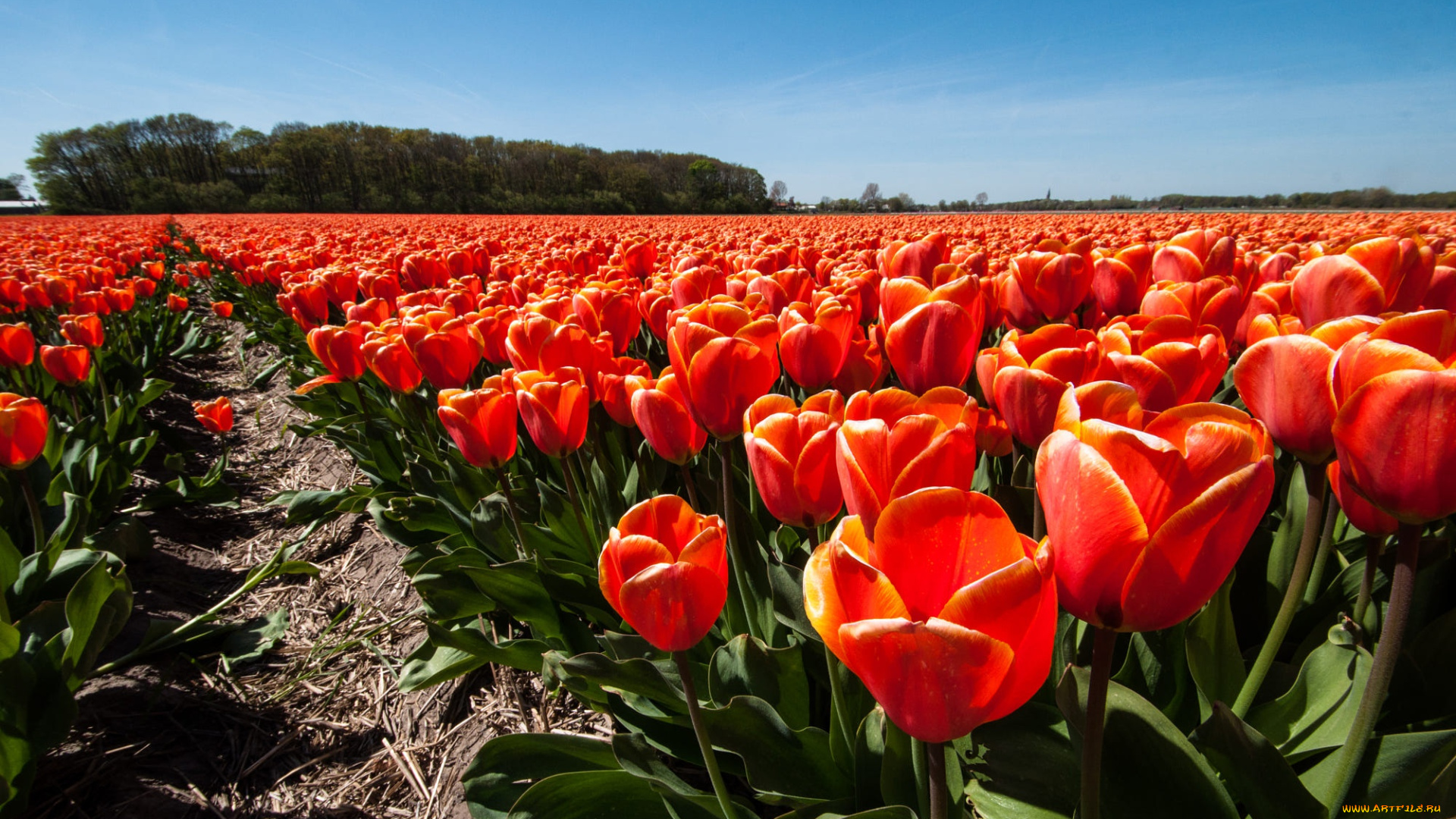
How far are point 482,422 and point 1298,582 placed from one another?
1.60m

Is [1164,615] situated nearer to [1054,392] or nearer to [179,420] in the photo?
[1054,392]

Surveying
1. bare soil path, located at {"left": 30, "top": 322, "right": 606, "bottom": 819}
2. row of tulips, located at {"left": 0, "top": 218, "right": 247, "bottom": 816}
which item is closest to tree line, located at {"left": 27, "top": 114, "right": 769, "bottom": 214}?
row of tulips, located at {"left": 0, "top": 218, "right": 247, "bottom": 816}

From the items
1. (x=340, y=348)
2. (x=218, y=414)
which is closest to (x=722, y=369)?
(x=340, y=348)

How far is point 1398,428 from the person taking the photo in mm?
625

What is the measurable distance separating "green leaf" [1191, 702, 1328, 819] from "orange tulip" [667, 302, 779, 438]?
832 mm

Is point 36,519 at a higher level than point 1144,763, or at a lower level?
lower

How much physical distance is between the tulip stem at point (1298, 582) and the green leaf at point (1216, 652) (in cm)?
3

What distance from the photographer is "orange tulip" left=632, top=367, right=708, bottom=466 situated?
137 centimetres

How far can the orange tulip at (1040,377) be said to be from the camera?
1.01m

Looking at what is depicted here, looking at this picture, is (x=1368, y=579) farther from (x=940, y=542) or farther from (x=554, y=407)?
(x=554, y=407)

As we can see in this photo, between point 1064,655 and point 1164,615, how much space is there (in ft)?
2.02

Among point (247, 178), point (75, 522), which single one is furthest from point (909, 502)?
point (247, 178)

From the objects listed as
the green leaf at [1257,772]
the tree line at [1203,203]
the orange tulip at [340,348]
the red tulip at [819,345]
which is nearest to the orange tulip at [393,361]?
the orange tulip at [340,348]

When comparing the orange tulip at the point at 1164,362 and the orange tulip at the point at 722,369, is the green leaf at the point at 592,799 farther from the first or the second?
the orange tulip at the point at 1164,362
